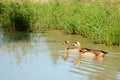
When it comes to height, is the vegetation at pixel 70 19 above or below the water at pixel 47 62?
above

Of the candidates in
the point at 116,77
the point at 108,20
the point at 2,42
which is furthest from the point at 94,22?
the point at 116,77

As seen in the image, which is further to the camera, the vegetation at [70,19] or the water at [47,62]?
the vegetation at [70,19]

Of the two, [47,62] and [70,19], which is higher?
[70,19]

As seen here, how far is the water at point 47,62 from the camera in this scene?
33.5 ft

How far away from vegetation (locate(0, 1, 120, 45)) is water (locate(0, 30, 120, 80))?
42 cm

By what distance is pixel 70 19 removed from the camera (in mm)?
17000

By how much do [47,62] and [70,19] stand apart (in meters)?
5.33

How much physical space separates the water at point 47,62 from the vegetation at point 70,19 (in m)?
Answer: 0.42

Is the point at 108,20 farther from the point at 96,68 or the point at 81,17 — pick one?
the point at 96,68

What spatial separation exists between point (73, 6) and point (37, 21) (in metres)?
1.72

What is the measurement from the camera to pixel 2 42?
14922 millimetres

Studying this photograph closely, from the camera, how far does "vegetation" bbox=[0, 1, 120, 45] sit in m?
14.8

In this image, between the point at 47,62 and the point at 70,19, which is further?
the point at 70,19

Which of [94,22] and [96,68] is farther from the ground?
[94,22]
